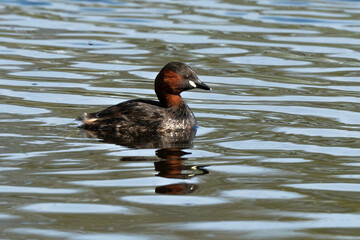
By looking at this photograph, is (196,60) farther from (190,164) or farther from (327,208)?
(327,208)

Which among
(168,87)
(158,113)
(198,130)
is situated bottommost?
(198,130)

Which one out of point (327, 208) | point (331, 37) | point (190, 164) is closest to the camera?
point (327, 208)

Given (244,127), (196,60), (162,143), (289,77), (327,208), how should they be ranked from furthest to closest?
(196,60)
(289,77)
(244,127)
(162,143)
(327,208)

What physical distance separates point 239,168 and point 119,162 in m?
1.10

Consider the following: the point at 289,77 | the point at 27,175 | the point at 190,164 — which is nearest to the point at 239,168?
the point at 190,164

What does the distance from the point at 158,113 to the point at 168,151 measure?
4.43 feet

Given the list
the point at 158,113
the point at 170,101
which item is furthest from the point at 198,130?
the point at 170,101

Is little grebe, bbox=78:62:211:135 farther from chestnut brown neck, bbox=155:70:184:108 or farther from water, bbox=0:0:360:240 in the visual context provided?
water, bbox=0:0:360:240

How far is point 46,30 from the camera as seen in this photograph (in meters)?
17.4

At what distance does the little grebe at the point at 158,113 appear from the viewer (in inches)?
381

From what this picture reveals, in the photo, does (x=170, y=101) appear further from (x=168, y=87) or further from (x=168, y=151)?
(x=168, y=151)

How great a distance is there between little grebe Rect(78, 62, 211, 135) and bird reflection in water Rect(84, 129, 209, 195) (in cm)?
11

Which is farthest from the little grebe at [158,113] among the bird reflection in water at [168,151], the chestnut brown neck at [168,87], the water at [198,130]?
the water at [198,130]

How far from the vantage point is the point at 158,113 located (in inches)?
390
